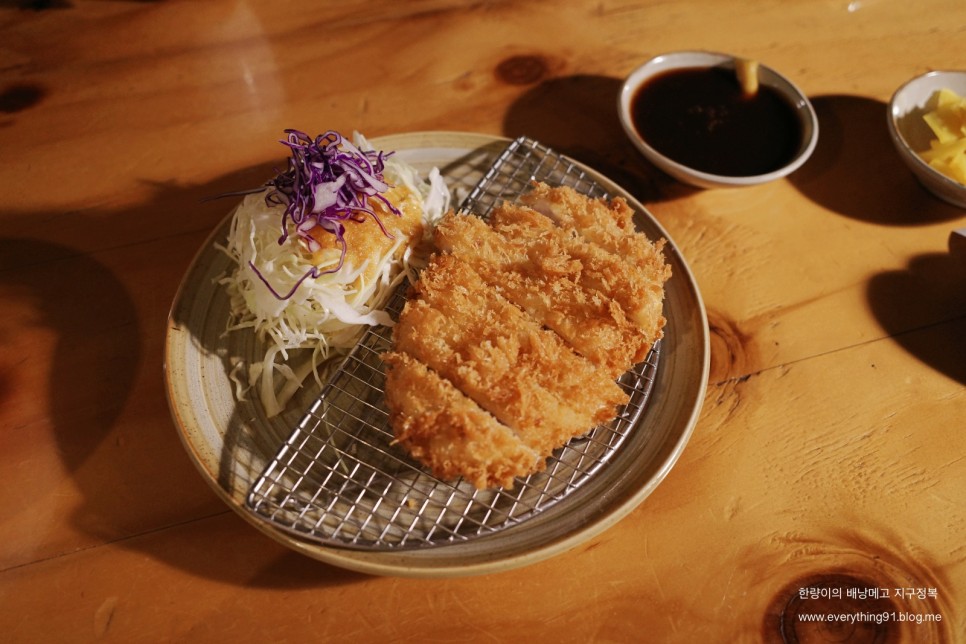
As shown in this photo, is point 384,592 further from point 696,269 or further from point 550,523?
point 696,269

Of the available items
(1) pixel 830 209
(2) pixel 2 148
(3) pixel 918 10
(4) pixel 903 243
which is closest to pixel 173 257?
(2) pixel 2 148

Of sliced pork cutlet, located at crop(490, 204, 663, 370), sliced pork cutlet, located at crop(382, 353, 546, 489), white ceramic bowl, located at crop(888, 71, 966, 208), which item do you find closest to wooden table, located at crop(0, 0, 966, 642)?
white ceramic bowl, located at crop(888, 71, 966, 208)

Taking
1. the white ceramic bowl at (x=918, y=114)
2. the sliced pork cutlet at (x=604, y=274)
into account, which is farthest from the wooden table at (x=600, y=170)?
the sliced pork cutlet at (x=604, y=274)

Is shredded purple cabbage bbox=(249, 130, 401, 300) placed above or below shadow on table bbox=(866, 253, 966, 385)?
above

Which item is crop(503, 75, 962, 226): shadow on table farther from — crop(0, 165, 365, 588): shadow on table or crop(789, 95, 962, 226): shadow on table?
crop(0, 165, 365, 588): shadow on table

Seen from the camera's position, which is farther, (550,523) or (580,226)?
(580,226)

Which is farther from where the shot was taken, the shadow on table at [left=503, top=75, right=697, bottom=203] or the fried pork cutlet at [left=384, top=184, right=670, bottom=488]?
the shadow on table at [left=503, top=75, right=697, bottom=203]
